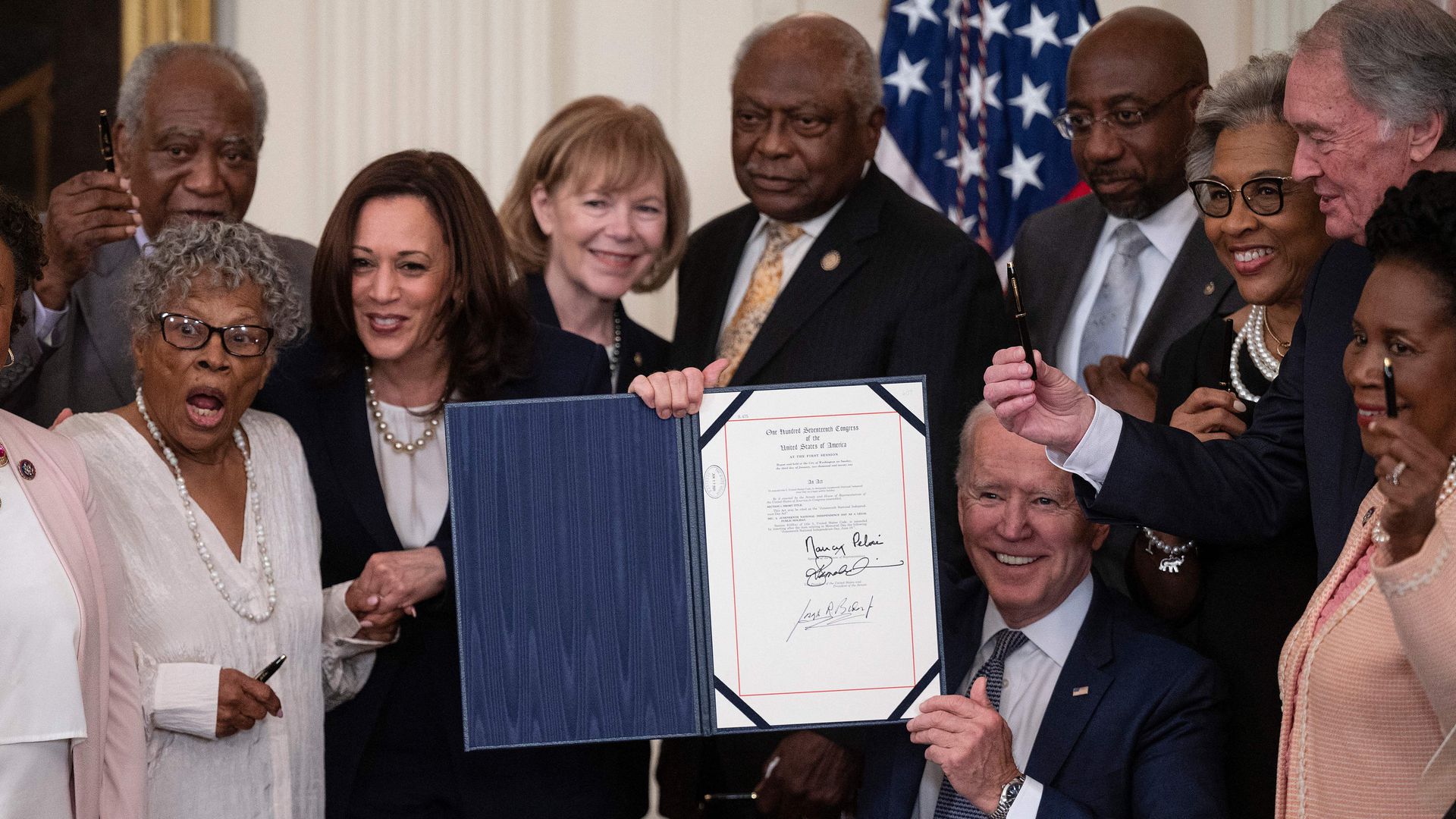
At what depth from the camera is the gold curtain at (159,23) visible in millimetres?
6031

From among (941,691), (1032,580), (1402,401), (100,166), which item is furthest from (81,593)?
(100,166)

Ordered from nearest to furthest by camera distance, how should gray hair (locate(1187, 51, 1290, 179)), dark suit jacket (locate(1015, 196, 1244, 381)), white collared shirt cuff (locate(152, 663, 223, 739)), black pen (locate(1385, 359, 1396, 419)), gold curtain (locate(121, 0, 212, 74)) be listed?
black pen (locate(1385, 359, 1396, 419)) → white collared shirt cuff (locate(152, 663, 223, 739)) → gray hair (locate(1187, 51, 1290, 179)) → dark suit jacket (locate(1015, 196, 1244, 381)) → gold curtain (locate(121, 0, 212, 74))

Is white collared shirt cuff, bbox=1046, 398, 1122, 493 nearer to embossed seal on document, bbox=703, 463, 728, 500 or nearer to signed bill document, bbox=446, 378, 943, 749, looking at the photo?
signed bill document, bbox=446, 378, 943, 749

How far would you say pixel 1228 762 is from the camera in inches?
124

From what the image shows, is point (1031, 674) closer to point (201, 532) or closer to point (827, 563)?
point (827, 563)

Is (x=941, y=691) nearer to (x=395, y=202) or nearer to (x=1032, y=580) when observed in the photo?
(x=1032, y=580)

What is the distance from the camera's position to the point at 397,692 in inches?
137

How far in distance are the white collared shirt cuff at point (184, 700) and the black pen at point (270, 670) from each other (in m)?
0.12

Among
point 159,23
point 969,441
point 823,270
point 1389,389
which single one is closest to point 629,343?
point 823,270

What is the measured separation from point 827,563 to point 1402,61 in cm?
134

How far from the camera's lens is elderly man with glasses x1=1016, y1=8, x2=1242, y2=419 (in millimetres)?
4023

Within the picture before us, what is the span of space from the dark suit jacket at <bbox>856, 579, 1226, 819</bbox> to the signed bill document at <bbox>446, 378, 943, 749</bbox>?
30 centimetres

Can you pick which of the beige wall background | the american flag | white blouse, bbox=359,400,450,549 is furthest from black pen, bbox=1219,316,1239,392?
the beige wall background
